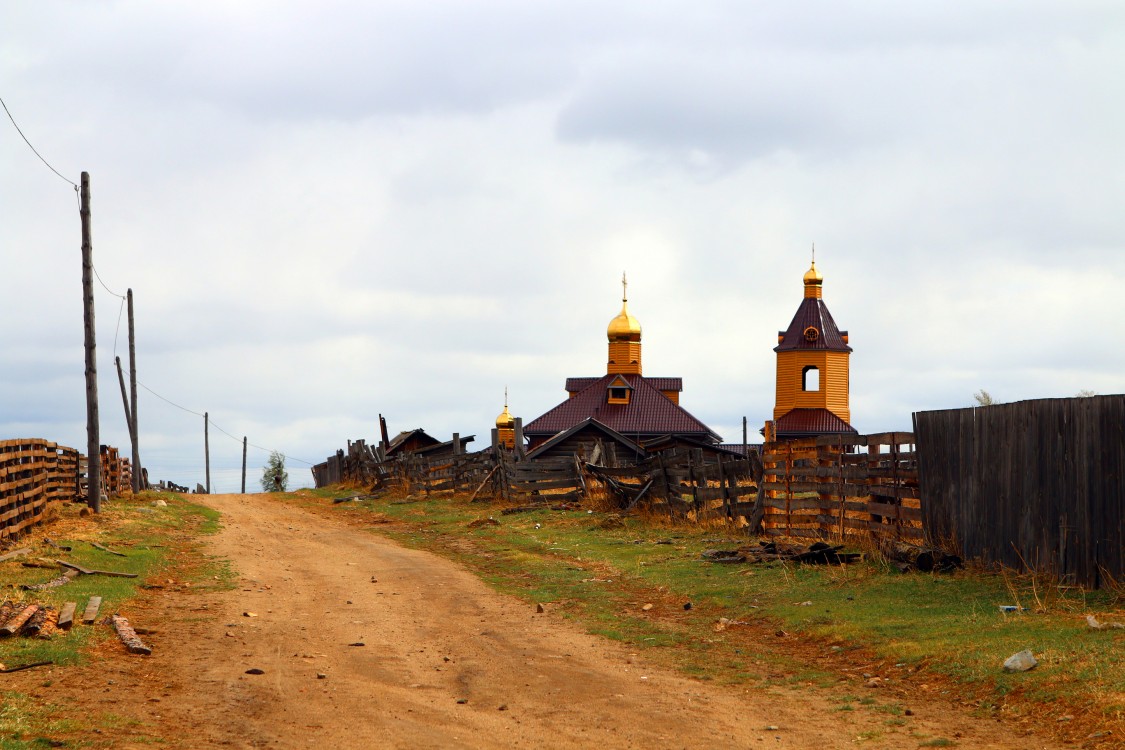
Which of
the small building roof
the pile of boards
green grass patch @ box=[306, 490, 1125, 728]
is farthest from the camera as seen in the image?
the small building roof

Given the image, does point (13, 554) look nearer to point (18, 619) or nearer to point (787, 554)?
point (18, 619)

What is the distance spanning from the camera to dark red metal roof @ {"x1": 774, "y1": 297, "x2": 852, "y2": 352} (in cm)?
7694

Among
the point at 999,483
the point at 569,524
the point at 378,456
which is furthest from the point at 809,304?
the point at 999,483

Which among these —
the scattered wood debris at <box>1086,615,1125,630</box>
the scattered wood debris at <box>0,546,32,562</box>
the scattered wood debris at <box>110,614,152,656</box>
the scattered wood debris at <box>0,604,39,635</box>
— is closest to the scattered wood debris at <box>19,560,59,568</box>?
the scattered wood debris at <box>0,546,32,562</box>

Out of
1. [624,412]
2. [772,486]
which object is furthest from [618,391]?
[772,486]

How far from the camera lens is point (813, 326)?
77.6m

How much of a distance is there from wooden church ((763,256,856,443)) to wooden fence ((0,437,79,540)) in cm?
5712

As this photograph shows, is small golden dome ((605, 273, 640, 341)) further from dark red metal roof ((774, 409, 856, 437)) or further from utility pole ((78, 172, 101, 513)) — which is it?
utility pole ((78, 172, 101, 513))

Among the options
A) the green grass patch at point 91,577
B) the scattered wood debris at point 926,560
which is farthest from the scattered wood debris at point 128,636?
the scattered wood debris at point 926,560

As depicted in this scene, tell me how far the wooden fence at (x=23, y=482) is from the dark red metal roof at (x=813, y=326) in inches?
2269

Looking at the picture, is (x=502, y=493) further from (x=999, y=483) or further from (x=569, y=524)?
(x=999, y=483)

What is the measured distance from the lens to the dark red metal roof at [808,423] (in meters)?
74.5

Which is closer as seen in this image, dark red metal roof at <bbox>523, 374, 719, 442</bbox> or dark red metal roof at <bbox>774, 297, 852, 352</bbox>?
dark red metal roof at <bbox>523, 374, 719, 442</bbox>

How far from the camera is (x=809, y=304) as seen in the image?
7919cm
